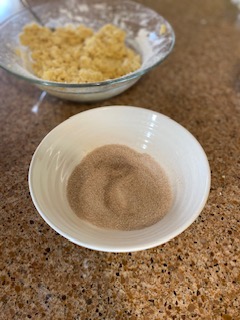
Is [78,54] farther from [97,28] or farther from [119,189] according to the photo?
[119,189]

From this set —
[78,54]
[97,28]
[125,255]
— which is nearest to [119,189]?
[125,255]

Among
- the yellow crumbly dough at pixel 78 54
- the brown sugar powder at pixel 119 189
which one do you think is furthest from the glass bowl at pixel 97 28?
the brown sugar powder at pixel 119 189

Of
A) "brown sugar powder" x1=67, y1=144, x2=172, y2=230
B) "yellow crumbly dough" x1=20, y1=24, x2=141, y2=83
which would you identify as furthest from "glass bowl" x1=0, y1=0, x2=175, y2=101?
"brown sugar powder" x1=67, y1=144, x2=172, y2=230

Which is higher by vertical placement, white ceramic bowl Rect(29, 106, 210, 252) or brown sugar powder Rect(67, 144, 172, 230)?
white ceramic bowl Rect(29, 106, 210, 252)

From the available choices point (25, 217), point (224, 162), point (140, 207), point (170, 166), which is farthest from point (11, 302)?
point (224, 162)

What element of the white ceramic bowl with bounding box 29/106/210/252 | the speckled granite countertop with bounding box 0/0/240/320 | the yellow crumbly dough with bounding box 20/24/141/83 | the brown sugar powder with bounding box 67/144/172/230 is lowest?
the speckled granite countertop with bounding box 0/0/240/320

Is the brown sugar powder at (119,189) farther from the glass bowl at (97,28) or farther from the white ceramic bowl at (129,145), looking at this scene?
the glass bowl at (97,28)

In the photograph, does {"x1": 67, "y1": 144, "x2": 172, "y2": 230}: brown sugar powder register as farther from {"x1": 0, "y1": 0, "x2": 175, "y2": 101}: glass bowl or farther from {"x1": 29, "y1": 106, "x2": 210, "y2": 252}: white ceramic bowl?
{"x1": 0, "y1": 0, "x2": 175, "y2": 101}: glass bowl
